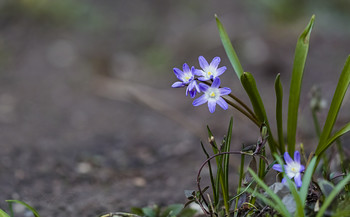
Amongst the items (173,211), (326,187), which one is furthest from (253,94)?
(173,211)

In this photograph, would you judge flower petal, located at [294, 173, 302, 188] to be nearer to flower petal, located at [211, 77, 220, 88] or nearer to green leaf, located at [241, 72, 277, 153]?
green leaf, located at [241, 72, 277, 153]

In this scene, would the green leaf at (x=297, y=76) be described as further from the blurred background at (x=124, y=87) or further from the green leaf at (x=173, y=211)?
the blurred background at (x=124, y=87)

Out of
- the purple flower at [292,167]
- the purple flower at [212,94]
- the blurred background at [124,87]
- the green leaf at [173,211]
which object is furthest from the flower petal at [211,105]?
the blurred background at [124,87]

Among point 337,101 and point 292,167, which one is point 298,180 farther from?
point 337,101

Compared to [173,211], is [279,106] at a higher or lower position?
higher

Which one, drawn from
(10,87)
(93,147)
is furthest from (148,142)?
(10,87)
